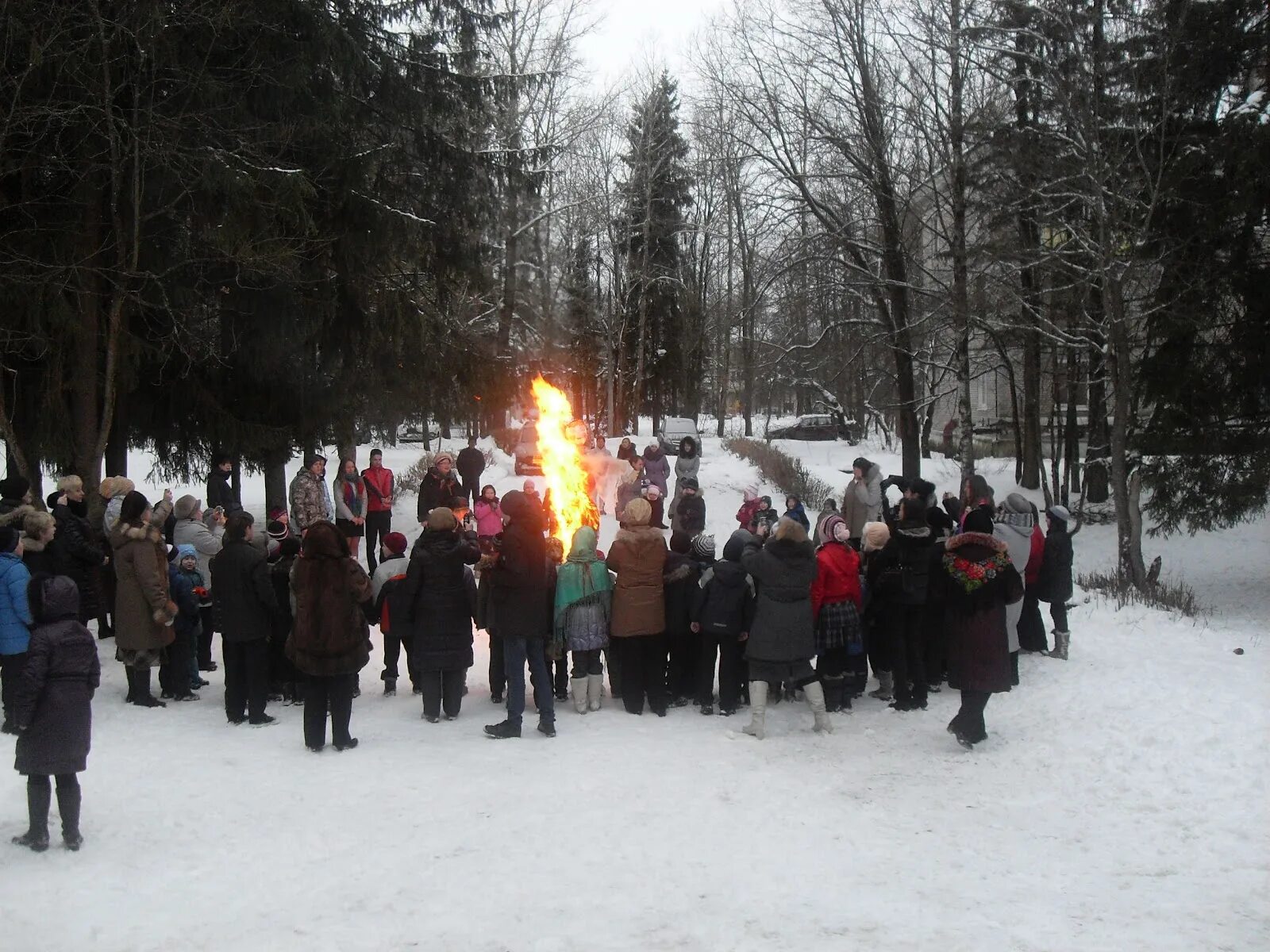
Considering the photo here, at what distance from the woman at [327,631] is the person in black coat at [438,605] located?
80 centimetres

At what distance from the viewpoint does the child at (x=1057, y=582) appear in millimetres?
10133

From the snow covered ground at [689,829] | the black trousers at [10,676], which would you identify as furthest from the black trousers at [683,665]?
the black trousers at [10,676]

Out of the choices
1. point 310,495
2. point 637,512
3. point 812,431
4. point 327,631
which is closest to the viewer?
point 327,631

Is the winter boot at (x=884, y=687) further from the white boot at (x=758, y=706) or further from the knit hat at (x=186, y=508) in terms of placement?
the knit hat at (x=186, y=508)

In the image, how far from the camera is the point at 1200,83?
55.3 ft

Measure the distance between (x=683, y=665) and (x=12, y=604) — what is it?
560 centimetres

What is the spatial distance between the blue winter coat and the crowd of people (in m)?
1.15

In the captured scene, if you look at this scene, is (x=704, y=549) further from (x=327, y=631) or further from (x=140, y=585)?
(x=140, y=585)

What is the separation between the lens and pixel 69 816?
6.09m

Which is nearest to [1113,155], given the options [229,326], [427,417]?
[427,417]

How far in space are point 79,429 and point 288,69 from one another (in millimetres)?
5137

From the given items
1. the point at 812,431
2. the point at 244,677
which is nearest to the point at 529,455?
the point at 244,677

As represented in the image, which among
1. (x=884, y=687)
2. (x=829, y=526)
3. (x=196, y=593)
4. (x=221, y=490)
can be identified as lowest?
(x=884, y=687)

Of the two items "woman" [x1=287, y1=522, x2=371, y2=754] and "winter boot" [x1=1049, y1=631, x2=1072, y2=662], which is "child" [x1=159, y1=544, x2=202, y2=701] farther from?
"winter boot" [x1=1049, y1=631, x2=1072, y2=662]
